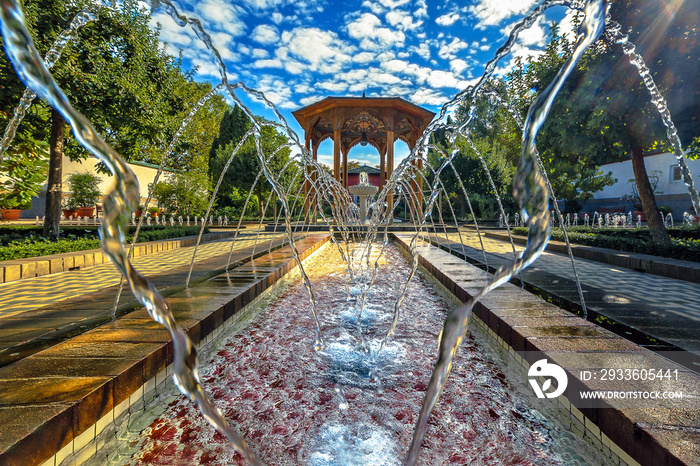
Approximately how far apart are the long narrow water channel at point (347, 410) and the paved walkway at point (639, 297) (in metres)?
1.04

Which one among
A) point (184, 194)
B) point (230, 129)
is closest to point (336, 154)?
point (184, 194)

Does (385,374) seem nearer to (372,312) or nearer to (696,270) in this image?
(372,312)

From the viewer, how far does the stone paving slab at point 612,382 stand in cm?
104

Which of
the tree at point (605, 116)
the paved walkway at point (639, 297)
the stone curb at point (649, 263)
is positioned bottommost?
the paved walkway at point (639, 297)

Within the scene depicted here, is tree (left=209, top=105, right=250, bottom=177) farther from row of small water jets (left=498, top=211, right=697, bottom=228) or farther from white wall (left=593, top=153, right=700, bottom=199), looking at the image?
white wall (left=593, top=153, right=700, bottom=199)

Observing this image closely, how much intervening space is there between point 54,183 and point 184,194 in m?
10.9

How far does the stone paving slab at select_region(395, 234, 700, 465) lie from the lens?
1.04m

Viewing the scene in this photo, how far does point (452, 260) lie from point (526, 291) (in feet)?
6.46

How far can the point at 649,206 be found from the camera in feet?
21.7

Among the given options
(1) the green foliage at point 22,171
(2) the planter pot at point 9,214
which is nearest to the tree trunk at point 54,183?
(1) the green foliage at point 22,171

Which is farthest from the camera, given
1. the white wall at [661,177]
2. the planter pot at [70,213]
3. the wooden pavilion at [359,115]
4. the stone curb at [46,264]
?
the white wall at [661,177]

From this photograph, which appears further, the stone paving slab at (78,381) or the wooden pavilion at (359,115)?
the wooden pavilion at (359,115)

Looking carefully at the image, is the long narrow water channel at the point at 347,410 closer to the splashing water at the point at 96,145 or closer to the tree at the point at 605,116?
the splashing water at the point at 96,145

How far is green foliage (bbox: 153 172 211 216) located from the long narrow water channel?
1705cm
